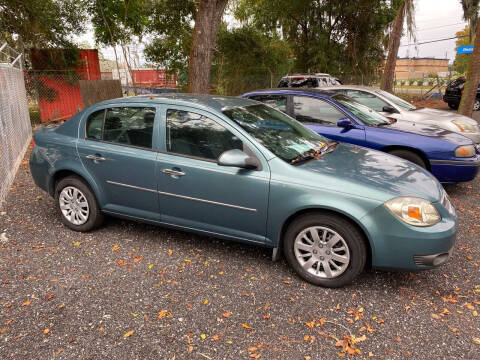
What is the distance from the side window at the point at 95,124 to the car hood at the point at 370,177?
7.64ft

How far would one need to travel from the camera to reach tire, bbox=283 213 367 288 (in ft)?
10.3

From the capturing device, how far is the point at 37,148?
454cm

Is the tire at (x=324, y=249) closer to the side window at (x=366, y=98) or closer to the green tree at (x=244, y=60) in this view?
the side window at (x=366, y=98)

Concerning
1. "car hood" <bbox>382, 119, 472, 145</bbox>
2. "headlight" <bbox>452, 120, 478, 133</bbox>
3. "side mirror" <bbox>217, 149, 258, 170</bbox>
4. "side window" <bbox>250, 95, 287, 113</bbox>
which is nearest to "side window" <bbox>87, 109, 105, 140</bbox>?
"side mirror" <bbox>217, 149, 258, 170</bbox>

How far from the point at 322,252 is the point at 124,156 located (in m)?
2.24

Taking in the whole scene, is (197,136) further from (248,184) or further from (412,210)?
(412,210)

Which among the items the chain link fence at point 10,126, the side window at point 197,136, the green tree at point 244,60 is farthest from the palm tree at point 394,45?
the side window at point 197,136

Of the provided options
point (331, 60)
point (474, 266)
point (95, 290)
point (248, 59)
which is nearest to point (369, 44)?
point (331, 60)

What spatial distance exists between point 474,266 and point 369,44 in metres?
18.7

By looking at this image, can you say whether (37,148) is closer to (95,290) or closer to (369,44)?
(95,290)

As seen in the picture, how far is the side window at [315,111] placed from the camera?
5.91m

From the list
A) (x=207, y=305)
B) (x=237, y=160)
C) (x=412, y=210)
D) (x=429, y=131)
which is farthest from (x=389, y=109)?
(x=207, y=305)

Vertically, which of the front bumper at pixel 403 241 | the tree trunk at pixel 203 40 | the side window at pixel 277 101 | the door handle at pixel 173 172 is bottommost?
the front bumper at pixel 403 241

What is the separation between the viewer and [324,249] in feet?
10.6
